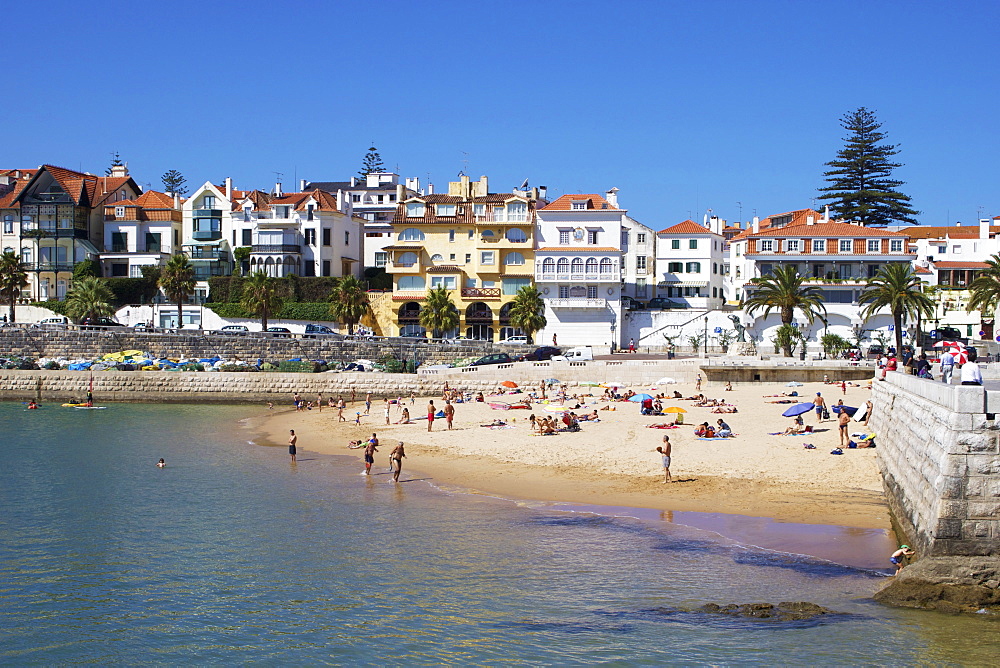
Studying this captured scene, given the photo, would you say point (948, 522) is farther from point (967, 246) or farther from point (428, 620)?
point (967, 246)

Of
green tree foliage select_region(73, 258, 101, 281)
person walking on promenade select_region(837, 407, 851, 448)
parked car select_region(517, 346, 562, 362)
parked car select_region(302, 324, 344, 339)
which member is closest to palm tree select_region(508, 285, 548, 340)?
parked car select_region(517, 346, 562, 362)

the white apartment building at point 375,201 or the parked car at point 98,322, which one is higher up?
the white apartment building at point 375,201

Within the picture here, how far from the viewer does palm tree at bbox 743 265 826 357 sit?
2242 inches

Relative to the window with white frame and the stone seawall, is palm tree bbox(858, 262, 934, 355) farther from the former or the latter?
the window with white frame

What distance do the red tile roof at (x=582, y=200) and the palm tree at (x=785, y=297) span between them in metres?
12.1

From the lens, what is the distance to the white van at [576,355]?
52.2 meters

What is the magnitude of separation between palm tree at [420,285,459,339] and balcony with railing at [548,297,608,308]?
672 cm

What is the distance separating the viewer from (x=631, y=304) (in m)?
67.6

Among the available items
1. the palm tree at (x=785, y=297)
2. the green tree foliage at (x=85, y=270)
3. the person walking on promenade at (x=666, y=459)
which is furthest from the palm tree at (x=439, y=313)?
the person walking on promenade at (x=666, y=459)

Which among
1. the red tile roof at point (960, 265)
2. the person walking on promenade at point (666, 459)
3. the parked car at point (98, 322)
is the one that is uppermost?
the red tile roof at point (960, 265)

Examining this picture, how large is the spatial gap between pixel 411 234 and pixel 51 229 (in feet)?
96.6

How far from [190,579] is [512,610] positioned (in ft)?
22.7

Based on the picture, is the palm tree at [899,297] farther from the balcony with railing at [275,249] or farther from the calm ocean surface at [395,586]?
the balcony with railing at [275,249]

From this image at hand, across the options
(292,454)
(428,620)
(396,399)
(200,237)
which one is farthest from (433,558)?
(200,237)
